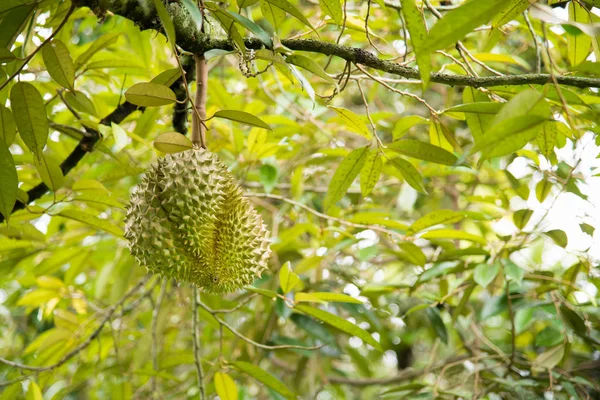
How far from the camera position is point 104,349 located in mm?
1924

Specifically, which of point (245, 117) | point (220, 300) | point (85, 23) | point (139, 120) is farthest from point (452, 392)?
point (85, 23)

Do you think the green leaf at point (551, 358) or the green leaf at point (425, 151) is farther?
the green leaf at point (551, 358)

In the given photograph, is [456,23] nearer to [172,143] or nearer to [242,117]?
[242,117]

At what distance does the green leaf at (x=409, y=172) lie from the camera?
1.10 m

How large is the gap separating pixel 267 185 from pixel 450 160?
63 cm

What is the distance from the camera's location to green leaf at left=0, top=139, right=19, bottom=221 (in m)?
0.85

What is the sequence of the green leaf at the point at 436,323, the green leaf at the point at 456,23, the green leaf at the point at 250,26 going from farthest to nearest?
the green leaf at the point at 436,323 → the green leaf at the point at 250,26 → the green leaf at the point at 456,23

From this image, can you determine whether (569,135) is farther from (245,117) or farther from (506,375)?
(506,375)

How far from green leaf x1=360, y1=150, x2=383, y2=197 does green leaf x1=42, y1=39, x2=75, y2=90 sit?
1.95 feet

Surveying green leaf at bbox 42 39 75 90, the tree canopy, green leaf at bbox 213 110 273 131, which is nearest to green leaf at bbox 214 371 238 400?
the tree canopy

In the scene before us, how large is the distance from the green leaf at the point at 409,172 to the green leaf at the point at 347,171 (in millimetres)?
60

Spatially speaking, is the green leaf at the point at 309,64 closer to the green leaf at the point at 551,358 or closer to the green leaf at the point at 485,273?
the green leaf at the point at 485,273

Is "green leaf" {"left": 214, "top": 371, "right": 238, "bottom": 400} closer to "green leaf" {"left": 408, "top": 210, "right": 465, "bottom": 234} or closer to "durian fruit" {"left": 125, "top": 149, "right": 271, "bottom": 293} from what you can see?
"durian fruit" {"left": 125, "top": 149, "right": 271, "bottom": 293}

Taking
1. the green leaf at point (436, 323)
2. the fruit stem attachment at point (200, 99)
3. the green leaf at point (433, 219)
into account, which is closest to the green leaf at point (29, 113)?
the fruit stem attachment at point (200, 99)
